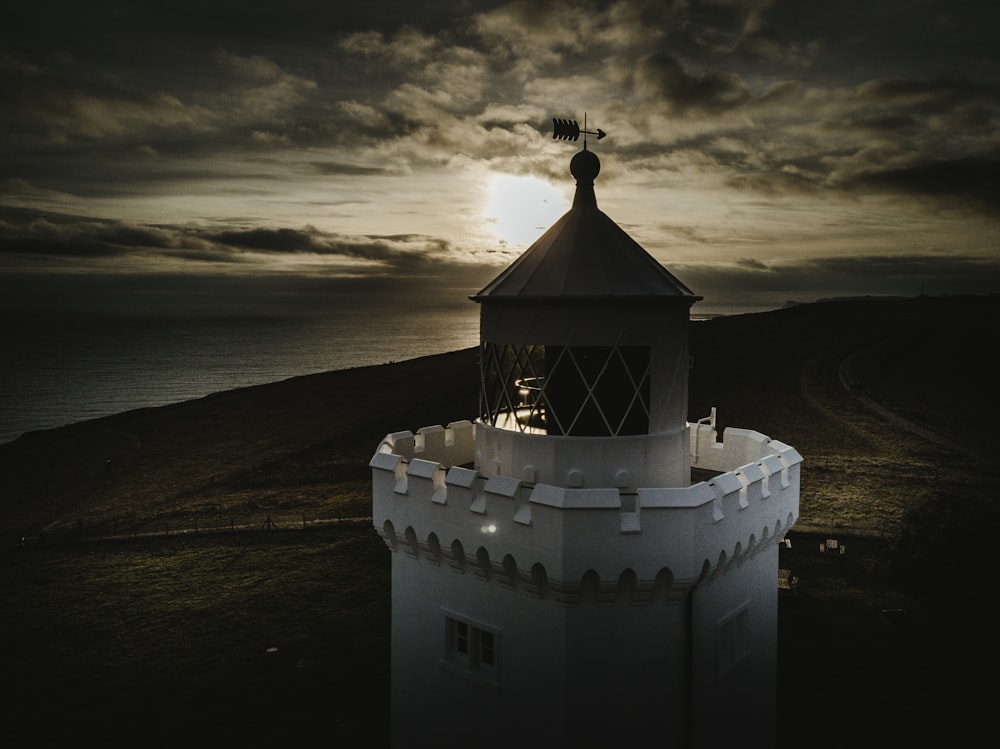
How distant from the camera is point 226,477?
39.5 m

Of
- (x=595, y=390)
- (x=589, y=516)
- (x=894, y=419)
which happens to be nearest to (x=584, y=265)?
(x=595, y=390)

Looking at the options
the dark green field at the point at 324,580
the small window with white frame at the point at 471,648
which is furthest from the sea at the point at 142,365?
the small window with white frame at the point at 471,648

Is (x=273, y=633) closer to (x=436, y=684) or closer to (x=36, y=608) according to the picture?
(x=36, y=608)

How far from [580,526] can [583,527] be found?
41mm

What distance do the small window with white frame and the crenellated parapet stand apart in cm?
86

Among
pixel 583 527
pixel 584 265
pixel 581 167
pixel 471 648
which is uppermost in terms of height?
pixel 581 167

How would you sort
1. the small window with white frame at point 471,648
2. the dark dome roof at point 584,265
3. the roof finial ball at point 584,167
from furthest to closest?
the roof finial ball at point 584,167, the small window with white frame at point 471,648, the dark dome roof at point 584,265

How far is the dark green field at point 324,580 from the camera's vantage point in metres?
16.2

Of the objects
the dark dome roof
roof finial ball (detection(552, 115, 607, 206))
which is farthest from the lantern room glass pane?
roof finial ball (detection(552, 115, 607, 206))

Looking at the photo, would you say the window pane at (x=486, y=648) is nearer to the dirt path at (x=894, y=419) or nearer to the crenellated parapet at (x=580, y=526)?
the crenellated parapet at (x=580, y=526)

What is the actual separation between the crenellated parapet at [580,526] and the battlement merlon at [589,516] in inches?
0.5

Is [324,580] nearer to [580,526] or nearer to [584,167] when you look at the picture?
[580,526]

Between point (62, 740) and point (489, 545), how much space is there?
13.5 meters

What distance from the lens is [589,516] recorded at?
8.09 meters
